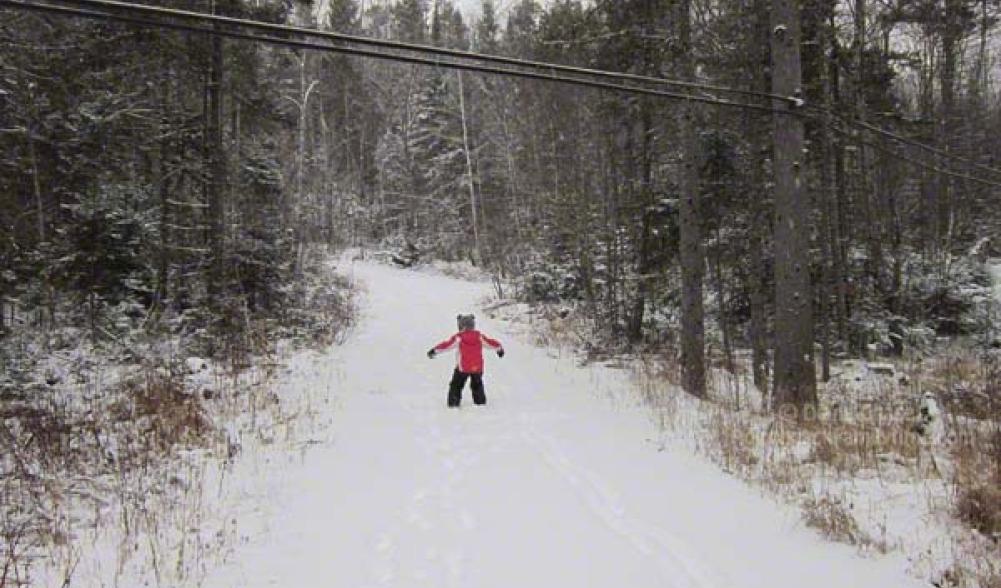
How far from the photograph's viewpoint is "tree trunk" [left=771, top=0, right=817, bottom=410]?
30.4 feet

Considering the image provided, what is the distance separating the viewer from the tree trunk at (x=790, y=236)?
30.4 feet

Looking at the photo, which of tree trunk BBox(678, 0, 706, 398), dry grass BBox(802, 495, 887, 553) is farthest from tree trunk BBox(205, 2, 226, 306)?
dry grass BBox(802, 495, 887, 553)

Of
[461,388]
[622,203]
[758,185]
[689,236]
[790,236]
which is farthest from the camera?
[622,203]

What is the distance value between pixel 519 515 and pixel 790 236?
20.1ft

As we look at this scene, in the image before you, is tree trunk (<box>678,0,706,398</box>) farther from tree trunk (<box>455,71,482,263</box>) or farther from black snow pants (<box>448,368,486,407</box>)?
tree trunk (<box>455,71,482,263</box>)

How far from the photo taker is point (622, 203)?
18.2 metres

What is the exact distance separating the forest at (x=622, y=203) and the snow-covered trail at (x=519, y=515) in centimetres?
174

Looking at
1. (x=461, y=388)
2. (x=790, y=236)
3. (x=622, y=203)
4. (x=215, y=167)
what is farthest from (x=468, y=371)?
(x=622, y=203)

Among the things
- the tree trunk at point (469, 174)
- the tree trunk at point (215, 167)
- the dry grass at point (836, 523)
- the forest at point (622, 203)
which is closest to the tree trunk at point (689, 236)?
the forest at point (622, 203)

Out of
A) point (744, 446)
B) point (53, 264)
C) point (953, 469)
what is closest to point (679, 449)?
point (744, 446)

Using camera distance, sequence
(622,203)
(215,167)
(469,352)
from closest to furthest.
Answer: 1. (469,352)
2. (215,167)
3. (622,203)

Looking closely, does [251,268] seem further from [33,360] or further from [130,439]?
[130,439]

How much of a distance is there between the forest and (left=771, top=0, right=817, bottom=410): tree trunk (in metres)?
0.03

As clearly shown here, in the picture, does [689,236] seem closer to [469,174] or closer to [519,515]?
[519,515]
